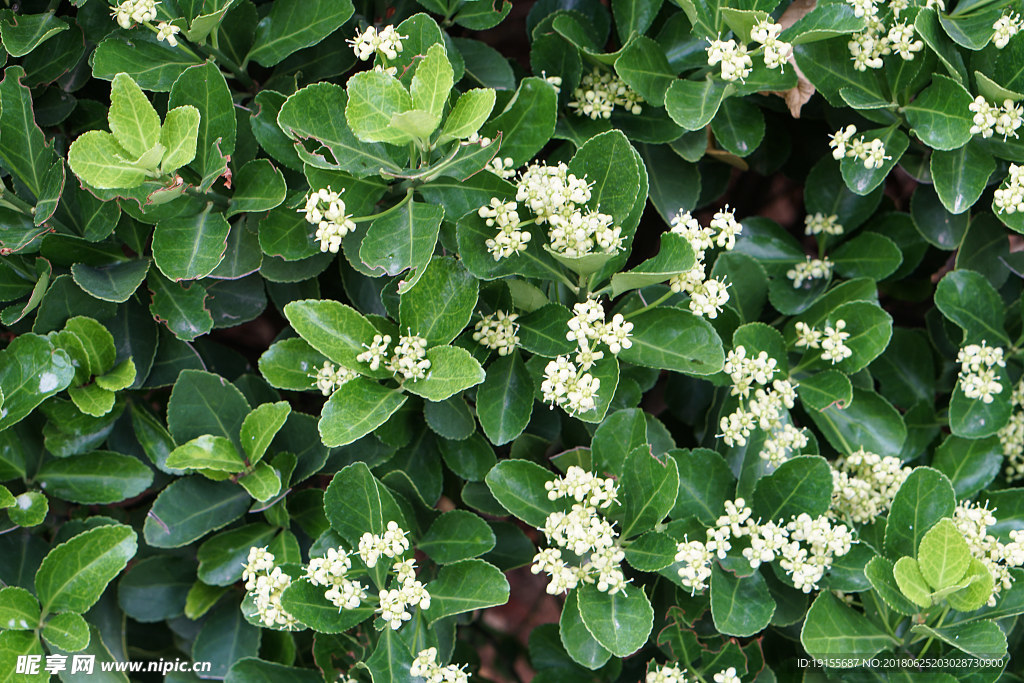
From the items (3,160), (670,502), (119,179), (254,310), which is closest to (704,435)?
(670,502)

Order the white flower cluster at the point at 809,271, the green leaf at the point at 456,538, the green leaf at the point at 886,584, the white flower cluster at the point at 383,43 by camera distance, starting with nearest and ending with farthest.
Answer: the white flower cluster at the point at 383,43
the green leaf at the point at 886,584
the green leaf at the point at 456,538
the white flower cluster at the point at 809,271

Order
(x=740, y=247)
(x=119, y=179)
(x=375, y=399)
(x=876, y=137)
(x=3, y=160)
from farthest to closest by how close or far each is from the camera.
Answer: (x=740, y=247) < (x=876, y=137) < (x=3, y=160) < (x=375, y=399) < (x=119, y=179)

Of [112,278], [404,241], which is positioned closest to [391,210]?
[404,241]

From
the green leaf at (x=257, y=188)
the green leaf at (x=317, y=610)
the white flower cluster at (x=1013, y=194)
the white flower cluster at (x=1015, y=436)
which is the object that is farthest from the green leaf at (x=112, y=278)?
the white flower cluster at (x=1015, y=436)

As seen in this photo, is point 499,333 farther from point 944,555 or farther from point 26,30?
point 26,30

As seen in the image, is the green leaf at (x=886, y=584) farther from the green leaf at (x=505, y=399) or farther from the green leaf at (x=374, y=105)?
the green leaf at (x=374, y=105)

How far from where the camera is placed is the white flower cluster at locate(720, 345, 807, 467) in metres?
1.82

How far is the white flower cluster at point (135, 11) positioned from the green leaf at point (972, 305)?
5.90 ft

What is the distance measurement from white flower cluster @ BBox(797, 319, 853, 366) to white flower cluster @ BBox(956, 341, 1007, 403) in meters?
0.28

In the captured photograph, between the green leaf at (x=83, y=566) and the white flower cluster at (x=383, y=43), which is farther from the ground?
the white flower cluster at (x=383, y=43)

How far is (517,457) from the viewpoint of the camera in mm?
1875

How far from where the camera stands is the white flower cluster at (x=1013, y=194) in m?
1.76

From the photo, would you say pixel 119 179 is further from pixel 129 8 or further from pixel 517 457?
pixel 517 457

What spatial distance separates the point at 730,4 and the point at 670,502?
1079 millimetres
